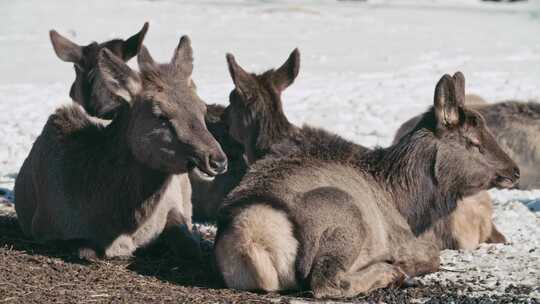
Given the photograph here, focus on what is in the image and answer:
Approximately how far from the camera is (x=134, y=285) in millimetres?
7410

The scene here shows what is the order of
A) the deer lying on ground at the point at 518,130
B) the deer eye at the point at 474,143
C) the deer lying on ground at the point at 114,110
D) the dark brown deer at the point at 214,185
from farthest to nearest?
the deer lying on ground at the point at 518,130 → the dark brown deer at the point at 214,185 → the deer lying on ground at the point at 114,110 → the deer eye at the point at 474,143

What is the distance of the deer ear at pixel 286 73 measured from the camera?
31.7 ft

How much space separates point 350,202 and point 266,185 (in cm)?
66

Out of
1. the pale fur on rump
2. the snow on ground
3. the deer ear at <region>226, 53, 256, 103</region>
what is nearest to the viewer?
the pale fur on rump

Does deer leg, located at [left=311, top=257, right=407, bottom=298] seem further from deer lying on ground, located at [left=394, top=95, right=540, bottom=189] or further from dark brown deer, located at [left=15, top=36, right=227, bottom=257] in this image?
deer lying on ground, located at [left=394, top=95, right=540, bottom=189]

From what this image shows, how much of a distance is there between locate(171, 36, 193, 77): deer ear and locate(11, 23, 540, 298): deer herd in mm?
12

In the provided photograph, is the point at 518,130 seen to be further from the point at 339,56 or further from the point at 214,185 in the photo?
the point at 339,56

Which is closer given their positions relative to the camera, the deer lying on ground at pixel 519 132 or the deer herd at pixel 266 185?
the deer herd at pixel 266 185

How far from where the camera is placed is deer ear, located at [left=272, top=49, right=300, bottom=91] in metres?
9.67

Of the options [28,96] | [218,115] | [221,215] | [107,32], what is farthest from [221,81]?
[221,215]

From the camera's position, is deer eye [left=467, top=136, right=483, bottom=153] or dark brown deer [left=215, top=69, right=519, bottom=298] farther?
deer eye [left=467, top=136, right=483, bottom=153]

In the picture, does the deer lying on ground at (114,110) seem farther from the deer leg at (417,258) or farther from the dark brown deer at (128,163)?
the deer leg at (417,258)

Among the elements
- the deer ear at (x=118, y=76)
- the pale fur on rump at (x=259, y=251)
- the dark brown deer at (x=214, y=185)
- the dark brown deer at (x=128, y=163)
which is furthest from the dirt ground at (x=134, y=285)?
the dark brown deer at (x=214, y=185)

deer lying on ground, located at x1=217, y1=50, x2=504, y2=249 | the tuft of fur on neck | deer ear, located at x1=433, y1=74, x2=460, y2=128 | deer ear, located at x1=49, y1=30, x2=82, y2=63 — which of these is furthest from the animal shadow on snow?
deer ear, located at x1=49, y1=30, x2=82, y2=63
